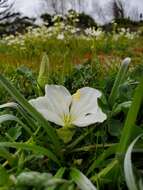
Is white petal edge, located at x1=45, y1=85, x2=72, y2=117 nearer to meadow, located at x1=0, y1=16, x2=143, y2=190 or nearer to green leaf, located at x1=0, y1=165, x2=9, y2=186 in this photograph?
meadow, located at x1=0, y1=16, x2=143, y2=190

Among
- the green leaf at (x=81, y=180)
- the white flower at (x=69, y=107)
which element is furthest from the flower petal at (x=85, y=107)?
the green leaf at (x=81, y=180)

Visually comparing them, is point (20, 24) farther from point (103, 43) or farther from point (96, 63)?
Result: point (96, 63)

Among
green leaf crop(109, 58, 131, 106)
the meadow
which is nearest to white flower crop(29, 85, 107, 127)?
the meadow

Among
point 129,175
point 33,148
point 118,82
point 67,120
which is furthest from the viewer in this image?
point 118,82

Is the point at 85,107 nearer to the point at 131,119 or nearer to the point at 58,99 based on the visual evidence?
the point at 58,99

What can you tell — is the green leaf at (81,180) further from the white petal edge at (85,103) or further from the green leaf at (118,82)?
the green leaf at (118,82)

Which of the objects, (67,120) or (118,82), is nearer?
(67,120)

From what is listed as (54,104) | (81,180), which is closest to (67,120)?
(54,104)
